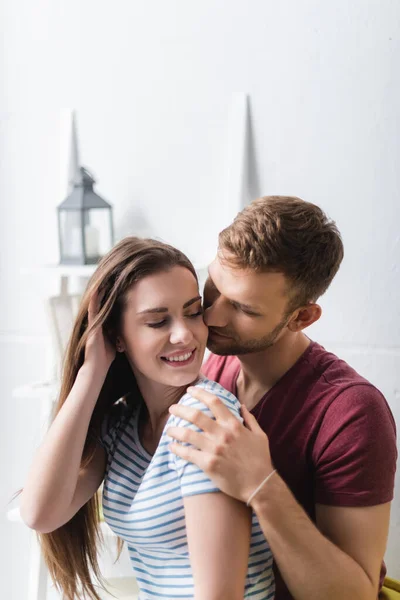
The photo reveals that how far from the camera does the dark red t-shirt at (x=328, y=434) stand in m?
1.44

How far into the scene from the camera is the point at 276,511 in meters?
1.28

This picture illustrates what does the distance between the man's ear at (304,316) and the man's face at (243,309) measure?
27 mm

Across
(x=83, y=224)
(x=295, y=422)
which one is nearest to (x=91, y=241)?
(x=83, y=224)

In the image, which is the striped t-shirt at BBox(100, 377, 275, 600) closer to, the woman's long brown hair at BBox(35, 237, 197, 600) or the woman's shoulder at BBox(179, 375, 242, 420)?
the woman's shoulder at BBox(179, 375, 242, 420)

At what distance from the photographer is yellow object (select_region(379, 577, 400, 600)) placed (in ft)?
5.28

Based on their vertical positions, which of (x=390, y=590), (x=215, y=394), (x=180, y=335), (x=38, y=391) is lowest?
(x=390, y=590)

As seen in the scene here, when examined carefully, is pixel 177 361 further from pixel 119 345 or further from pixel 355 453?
pixel 355 453

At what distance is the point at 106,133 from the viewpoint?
2.46m

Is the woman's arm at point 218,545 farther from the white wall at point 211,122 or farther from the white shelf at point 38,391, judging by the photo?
the white wall at point 211,122

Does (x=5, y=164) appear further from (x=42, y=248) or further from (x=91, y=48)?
(x=91, y=48)

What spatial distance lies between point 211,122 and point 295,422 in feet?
3.86

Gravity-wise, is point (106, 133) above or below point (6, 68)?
below

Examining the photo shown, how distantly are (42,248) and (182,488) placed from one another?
4.81ft

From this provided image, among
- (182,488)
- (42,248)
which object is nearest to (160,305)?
(182,488)
